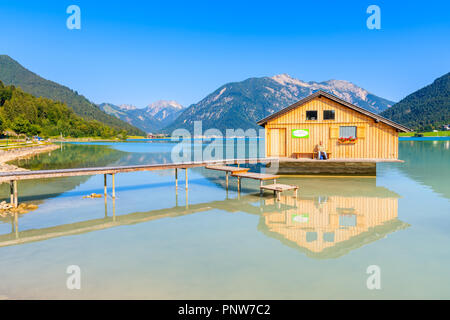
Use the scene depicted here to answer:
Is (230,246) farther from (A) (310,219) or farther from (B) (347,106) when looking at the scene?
(B) (347,106)

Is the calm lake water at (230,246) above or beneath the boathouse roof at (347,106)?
beneath

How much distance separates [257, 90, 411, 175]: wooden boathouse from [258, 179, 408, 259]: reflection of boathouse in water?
18.8 ft

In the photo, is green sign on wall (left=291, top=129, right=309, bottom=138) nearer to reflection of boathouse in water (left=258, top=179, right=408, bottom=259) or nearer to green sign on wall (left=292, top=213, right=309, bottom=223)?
reflection of boathouse in water (left=258, top=179, right=408, bottom=259)

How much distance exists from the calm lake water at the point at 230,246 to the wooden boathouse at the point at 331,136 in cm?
571

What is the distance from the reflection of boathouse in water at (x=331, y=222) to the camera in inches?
377

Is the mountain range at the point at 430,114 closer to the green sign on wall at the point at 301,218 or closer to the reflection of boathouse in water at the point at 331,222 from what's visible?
the reflection of boathouse in water at the point at 331,222

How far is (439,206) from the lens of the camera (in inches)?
591

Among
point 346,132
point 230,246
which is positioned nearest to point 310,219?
point 230,246

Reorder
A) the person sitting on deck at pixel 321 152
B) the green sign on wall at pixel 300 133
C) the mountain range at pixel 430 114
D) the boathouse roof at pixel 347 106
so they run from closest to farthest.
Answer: the boathouse roof at pixel 347 106 → the person sitting on deck at pixel 321 152 → the green sign on wall at pixel 300 133 → the mountain range at pixel 430 114

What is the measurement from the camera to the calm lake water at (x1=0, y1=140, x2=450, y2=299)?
6855 millimetres

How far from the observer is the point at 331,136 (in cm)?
2380

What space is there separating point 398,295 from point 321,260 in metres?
2.05

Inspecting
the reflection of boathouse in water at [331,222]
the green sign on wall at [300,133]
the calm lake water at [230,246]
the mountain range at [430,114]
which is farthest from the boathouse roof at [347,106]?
the mountain range at [430,114]
